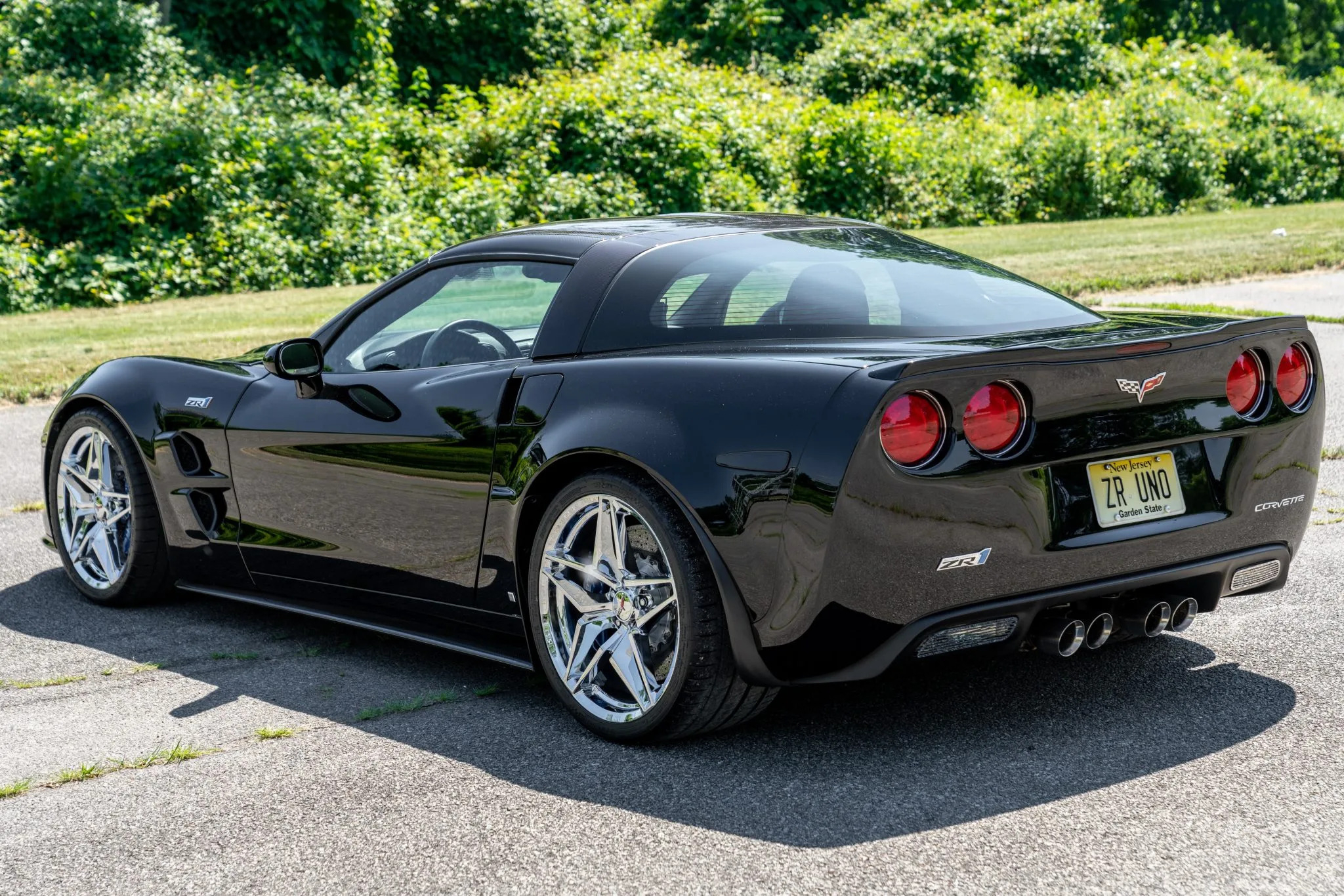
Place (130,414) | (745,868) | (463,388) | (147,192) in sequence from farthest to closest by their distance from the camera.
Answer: (147,192)
(130,414)
(463,388)
(745,868)

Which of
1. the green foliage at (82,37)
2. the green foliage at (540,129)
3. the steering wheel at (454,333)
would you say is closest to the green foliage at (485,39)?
the green foliage at (540,129)

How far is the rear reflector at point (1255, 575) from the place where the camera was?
386 centimetres

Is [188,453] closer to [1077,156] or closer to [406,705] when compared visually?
[406,705]

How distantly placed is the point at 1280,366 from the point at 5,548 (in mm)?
5190

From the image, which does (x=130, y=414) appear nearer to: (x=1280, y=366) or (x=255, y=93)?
(x=1280, y=366)

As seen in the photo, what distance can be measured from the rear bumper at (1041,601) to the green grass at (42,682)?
7.84 feet

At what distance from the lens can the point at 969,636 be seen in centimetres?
345

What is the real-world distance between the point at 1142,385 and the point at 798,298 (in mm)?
927

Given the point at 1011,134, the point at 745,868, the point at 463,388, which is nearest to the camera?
the point at 745,868

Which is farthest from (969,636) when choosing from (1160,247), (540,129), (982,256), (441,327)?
(540,129)

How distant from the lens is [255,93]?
68.4 feet

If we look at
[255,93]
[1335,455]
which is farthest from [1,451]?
[255,93]

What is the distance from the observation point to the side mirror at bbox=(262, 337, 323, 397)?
4633 mm

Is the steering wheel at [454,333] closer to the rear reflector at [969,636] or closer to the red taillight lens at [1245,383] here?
the rear reflector at [969,636]
